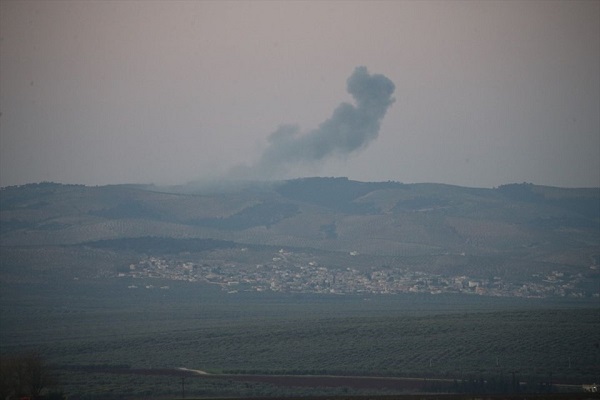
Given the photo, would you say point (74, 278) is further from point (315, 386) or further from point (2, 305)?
point (315, 386)

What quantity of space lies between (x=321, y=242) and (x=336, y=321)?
94.0 meters

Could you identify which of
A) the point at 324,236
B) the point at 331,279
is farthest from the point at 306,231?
the point at 331,279

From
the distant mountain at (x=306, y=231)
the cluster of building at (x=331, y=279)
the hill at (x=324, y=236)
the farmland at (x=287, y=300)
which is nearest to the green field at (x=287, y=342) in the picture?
the farmland at (x=287, y=300)

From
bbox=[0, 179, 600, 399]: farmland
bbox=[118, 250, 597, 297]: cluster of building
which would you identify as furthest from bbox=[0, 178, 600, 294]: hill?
bbox=[118, 250, 597, 297]: cluster of building

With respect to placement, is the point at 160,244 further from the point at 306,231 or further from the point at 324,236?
the point at 306,231

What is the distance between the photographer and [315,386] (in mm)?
49281

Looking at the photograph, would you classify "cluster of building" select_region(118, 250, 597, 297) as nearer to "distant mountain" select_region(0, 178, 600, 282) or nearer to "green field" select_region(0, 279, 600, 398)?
"distant mountain" select_region(0, 178, 600, 282)

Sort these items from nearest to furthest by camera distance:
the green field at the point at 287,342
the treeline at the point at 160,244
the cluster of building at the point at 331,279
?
the green field at the point at 287,342 → the cluster of building at the point at 331,279 → the treeline at the point at 160,244

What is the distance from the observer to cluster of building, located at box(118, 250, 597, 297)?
425 feet

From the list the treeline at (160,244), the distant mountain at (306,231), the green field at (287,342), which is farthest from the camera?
the distant mountain at (306,231)

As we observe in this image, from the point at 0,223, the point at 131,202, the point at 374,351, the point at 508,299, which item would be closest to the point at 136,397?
the point at 374,351

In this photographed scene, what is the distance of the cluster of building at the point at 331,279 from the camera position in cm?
12962

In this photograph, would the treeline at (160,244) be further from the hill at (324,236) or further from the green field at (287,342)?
the green field at (287,342)

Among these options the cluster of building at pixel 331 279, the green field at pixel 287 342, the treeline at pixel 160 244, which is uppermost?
the treeline at pixel 160 244
